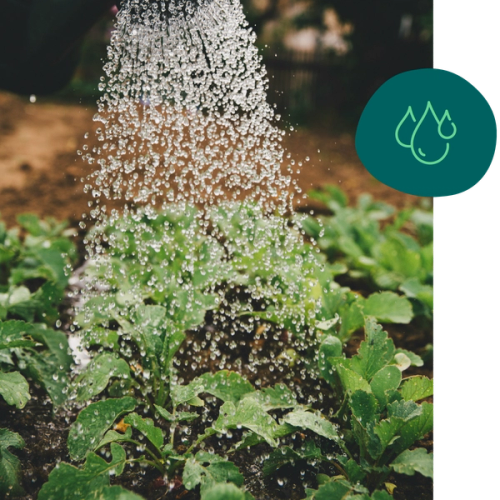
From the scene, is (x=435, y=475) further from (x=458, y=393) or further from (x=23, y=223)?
(x=23, y=223)

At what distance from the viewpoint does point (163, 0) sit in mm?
1560

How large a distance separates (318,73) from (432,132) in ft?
14.9

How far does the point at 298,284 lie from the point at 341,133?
3927mm

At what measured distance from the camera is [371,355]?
146cm

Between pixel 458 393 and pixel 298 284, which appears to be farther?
pixel 298 284

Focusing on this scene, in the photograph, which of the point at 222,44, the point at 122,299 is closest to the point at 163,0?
the point at 222,44

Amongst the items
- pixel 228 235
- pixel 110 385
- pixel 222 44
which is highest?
pixel 222 44

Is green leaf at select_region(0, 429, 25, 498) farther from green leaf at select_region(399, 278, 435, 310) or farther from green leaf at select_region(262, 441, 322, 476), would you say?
green leaf at select_region(399, 278, 435, 310)

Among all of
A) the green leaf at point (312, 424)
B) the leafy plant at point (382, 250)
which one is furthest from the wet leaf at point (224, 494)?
the leafy plant at point (382, 250)

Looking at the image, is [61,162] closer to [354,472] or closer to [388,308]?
[388,308]

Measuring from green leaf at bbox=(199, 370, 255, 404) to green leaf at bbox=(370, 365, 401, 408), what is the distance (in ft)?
1.15

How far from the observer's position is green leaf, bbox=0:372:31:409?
127 centimetres

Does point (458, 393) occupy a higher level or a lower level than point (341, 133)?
lower

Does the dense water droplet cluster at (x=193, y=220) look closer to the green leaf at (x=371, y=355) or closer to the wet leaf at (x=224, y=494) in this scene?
the green leaf at (x=371, y=355)
